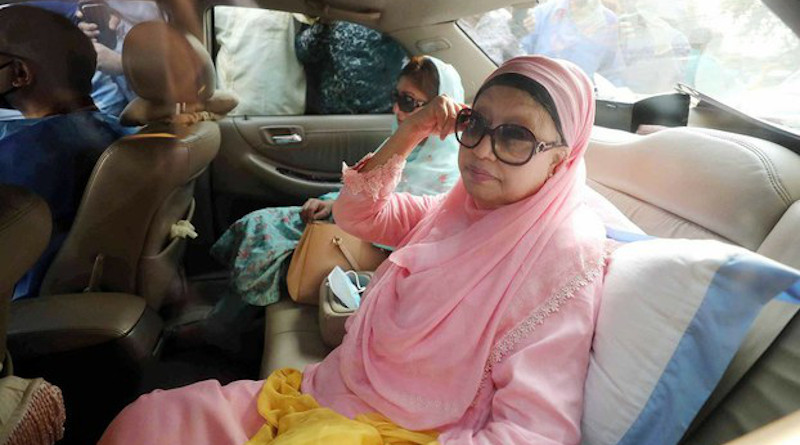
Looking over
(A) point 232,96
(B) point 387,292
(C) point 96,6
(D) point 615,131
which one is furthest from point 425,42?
(B) point 387,292

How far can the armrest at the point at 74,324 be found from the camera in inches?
54.8

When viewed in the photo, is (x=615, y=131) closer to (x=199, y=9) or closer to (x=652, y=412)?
(x=652, y=412)

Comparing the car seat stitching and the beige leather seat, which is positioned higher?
the car seat stitching

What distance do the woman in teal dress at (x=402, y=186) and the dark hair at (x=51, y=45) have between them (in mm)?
803

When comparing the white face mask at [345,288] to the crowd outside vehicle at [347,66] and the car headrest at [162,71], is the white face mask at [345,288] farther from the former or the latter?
the crowd outside vehicle at [347,66]

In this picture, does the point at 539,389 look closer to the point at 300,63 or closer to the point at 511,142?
the point at 511,142

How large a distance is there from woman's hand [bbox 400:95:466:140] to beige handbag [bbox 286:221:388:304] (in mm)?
605

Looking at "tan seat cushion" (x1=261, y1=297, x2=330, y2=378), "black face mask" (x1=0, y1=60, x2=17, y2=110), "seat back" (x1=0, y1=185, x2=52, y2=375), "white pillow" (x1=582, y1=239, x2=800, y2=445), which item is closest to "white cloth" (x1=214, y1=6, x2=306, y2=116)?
"black face mask" (x1=0, y1=60, x2=17, y2=110)

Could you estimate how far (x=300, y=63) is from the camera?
277 cm

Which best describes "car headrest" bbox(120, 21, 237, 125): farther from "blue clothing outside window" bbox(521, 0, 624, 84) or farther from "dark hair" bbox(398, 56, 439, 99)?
"blue clothing outside window" bbox(521, 0, 624, 84)

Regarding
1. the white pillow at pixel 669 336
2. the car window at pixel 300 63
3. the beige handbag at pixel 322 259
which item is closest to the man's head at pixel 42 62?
the car window at pixel 300 63

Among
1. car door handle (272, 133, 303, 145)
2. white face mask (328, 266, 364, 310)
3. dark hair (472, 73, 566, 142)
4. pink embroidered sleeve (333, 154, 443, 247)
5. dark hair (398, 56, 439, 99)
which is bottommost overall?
car door handle (272, 133, 303, 145)

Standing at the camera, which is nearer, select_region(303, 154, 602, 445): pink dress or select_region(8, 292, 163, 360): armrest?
select_region(303, 154, 602, 445): pink dress

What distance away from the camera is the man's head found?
1.43m
